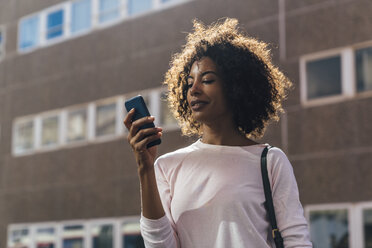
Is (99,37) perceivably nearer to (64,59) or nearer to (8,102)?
(64,59)

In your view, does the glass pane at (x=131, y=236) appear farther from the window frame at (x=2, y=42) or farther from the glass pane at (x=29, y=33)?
the window frame at (x=2, y=42)

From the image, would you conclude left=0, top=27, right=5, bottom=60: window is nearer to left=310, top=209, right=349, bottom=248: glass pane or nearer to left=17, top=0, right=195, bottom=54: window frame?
left=17, top=0, right=195, bottom=54: window frame

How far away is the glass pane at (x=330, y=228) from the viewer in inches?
508

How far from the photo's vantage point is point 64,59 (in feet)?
65.5

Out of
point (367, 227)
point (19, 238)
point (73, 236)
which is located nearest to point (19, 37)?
point (19, 238)

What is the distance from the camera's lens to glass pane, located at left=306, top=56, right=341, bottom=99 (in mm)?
13430

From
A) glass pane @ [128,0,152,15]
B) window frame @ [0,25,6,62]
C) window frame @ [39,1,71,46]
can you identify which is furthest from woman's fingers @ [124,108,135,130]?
window frame @ [0,25,6,62]

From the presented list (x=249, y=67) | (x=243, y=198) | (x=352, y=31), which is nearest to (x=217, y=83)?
(x=249, y=67)

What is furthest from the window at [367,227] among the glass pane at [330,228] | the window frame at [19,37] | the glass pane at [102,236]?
the window frame at [19,37]

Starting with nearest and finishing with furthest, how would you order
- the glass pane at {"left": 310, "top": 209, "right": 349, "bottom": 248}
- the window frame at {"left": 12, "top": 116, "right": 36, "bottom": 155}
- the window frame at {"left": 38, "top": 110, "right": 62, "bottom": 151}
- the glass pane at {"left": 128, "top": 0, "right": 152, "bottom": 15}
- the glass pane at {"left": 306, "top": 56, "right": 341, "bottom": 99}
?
1. the glass pane at {"left": 310, "top": 209, "right": 349, "bottom": 248}
2. the glass pane at {"left": 306, "top": 56, "right": 341, "bottom": 99}
3. the glass pane at {"left": 128, "top": 0, "right": 152, "bottom": 15}
4. the window frame at {"left": 38, "top": 110, "right": 62, "bottom": 151}
5. the window frame at {"left": 12, "top": 116, "right": 36, "bottom": 155}

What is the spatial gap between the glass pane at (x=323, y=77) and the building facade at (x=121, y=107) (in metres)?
0.02

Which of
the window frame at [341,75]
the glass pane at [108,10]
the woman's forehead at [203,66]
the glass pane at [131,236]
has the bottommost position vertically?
the woman's forehead at [203,66]

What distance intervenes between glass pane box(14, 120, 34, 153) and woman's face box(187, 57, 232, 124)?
18.5 metres

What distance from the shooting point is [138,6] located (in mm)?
18078
